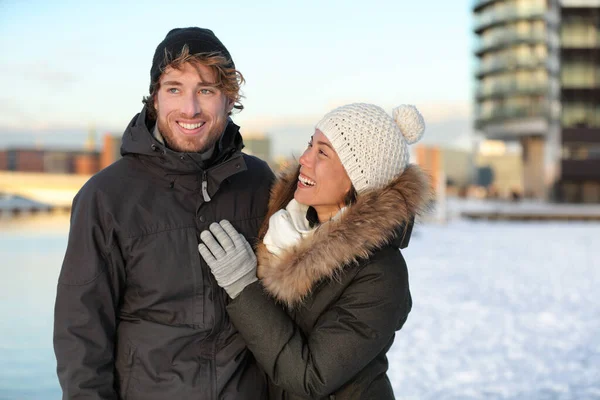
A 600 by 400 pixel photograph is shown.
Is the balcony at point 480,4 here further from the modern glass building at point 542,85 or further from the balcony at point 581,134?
the balcony at point 581,134

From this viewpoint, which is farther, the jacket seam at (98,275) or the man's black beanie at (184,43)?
the man's black beanie at (184,43)

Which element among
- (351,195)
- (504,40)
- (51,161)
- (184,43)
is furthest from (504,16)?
(184,43)

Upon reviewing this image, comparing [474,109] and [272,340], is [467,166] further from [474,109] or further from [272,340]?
[272,340]

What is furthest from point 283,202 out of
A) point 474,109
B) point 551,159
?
point 474,109

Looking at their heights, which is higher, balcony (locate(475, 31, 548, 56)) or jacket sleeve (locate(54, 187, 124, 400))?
balcony (locate(475, 31, 548, 56))

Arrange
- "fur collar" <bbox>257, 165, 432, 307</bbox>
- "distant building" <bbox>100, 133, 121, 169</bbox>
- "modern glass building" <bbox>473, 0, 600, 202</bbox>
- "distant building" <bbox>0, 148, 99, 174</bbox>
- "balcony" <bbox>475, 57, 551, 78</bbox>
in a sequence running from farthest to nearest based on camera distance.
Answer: "balcony" <bbox>475, 57, 551, 78</bbox>, "distant building" <bbox>0, 148, 99, 174</bbox>, "modern glass building" <bbox>473, 0, 600, 202</bbox>, "distant building" <bbox>100, 133, 121, 169</bbox>, "fur collar" <bbox>257, 165, 432, 307</bbox>

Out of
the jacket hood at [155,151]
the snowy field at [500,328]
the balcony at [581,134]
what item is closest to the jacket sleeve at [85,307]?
the jacket hood at [155,151]

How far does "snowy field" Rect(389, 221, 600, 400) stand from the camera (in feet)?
18.6

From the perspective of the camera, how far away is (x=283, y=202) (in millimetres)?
2547

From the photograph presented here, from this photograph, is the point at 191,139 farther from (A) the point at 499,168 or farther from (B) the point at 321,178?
(A) the point at 499,168

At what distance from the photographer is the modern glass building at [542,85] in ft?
148

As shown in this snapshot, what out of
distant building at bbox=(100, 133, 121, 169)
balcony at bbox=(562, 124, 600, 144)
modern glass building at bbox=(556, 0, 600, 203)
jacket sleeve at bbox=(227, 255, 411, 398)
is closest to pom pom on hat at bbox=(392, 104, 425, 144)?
jacket sleeve at bbox=(227, 255, 411, 398)

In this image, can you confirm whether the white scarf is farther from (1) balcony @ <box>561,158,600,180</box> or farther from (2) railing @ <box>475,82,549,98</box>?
(2) railing @ <box>475,82,549,98</box>

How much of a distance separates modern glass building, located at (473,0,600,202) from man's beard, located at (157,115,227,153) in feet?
150
